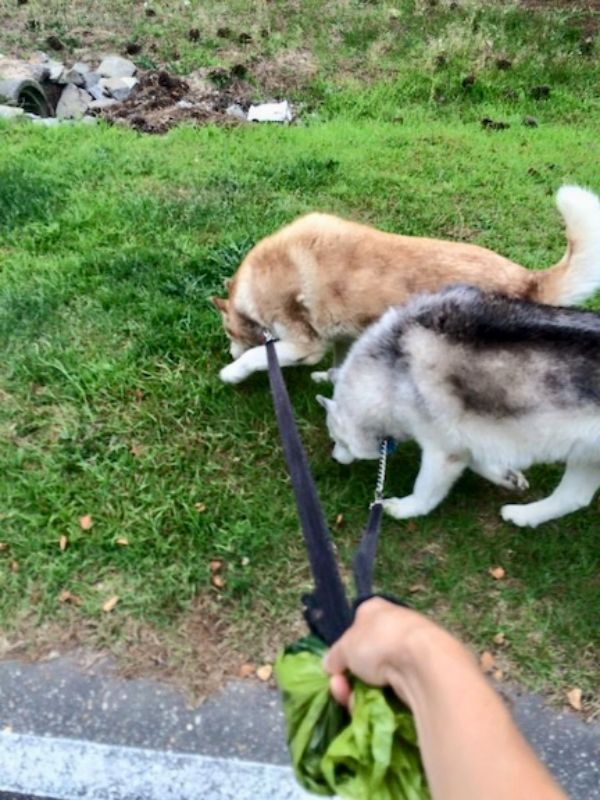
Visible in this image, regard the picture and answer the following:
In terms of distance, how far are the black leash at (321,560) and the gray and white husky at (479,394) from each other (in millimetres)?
705

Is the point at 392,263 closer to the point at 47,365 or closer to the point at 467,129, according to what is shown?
the point at 47,365

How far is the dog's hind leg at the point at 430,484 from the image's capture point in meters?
3.49

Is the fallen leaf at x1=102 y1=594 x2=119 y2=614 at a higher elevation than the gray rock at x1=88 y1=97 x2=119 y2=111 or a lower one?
lower

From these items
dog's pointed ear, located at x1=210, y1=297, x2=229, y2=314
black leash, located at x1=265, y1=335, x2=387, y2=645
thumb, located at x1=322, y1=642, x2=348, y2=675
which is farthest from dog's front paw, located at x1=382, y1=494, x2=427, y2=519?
thumb, located at x1=322, y1=642, x2=348, y2=675

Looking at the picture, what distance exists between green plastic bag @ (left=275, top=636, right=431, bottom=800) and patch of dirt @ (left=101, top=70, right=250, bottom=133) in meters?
6.82

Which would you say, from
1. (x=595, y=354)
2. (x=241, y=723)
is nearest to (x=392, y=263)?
(x=595, y=354)

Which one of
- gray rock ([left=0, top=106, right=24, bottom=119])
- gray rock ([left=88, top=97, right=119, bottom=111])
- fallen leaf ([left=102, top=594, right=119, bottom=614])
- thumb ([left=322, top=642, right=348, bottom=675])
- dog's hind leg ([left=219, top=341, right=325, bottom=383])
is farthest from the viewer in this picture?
gray rock ([left=88, top=97, right=119, bottom=111])

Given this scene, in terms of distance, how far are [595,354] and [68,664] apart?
7.67ft

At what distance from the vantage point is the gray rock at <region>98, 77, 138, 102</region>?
8.56 meters

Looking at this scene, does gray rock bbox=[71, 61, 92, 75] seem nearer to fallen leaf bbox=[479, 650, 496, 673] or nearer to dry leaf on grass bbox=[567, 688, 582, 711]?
fallen leaf bbox=[479, 650, 496, 673]

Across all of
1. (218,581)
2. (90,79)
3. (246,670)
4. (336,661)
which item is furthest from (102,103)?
(336,661)

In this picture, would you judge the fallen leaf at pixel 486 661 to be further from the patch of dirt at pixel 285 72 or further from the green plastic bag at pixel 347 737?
the patch of dirt at pixel 285 72

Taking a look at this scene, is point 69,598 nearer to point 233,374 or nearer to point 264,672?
point 264,672

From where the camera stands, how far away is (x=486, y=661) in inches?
122
